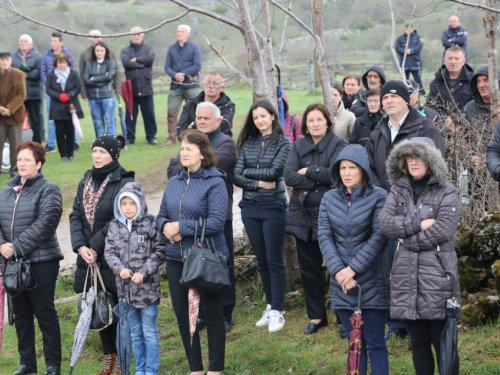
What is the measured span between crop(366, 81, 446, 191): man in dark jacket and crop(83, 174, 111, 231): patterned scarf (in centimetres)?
235

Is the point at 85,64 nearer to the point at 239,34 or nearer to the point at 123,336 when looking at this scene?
the point at 123,336

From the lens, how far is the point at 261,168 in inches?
303

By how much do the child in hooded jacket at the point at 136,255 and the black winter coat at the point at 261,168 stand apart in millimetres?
1160

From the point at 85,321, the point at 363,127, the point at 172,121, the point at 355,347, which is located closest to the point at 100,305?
the point at 85,321

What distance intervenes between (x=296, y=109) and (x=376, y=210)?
58.7ft

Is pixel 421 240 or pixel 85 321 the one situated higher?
pixel 421 240

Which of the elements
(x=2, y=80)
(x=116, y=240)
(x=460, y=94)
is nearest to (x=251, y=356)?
(x=116, y=240)

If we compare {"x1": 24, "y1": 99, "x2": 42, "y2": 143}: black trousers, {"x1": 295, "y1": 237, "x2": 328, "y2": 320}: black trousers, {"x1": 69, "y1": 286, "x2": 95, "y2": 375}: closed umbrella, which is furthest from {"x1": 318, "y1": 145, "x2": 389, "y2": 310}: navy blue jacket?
{"x1": 24, "y1": 99, "x2": 42, "y2": 143}: black trousers

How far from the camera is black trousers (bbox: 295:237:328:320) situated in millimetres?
7637

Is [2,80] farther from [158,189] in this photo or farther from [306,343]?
[306,343]

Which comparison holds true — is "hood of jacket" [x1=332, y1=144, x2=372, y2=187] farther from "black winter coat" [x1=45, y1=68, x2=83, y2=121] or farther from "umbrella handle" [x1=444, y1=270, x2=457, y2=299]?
"black winter coat" [x1=45, y1=68, x2=83, y2=121]

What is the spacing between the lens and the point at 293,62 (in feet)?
163

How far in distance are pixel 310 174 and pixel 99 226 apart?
6.33 feet

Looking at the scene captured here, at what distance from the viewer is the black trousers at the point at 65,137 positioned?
51.0 ft
